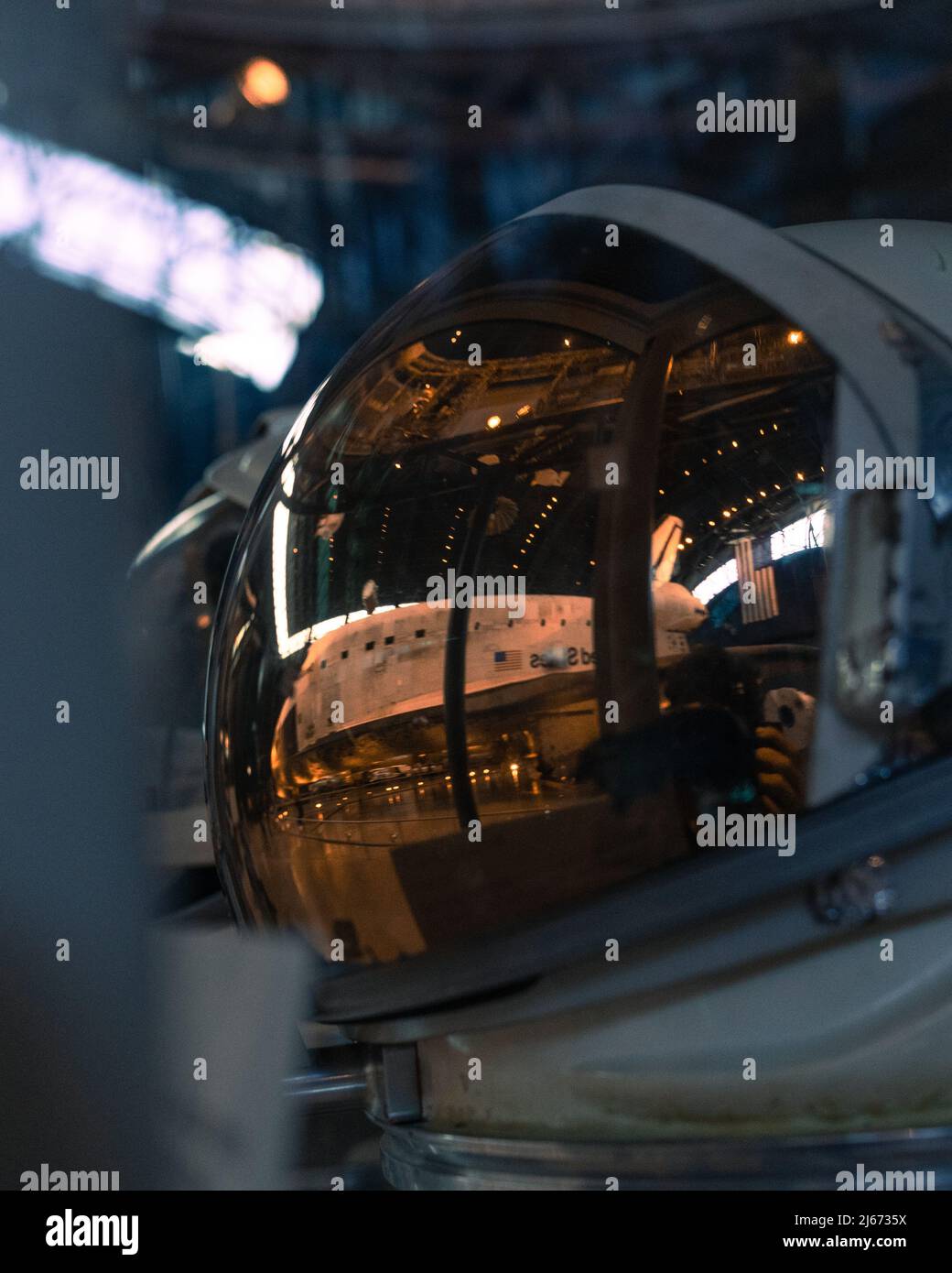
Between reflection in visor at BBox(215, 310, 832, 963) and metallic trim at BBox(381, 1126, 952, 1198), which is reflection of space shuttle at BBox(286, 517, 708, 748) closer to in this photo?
reflection in visor at BBox(215, 310, 832, 963)

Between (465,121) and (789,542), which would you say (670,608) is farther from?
(465,121)

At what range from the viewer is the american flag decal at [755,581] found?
696 millimetres

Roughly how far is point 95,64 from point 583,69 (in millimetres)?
6603

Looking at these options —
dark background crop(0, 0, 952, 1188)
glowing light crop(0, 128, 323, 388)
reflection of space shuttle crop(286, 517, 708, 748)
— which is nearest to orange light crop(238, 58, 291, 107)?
dark background crop(0, 0, 952, 1188)

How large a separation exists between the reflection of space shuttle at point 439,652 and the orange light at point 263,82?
658 cm

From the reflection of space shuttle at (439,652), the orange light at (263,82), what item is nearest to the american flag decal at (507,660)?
the reflection of space shuttle at (439,652)

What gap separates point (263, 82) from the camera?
6738mm

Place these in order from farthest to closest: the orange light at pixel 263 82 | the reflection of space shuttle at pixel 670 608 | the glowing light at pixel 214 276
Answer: the orange light at pixel 263 82 < the glowing light at pixel 214 276 < the reflection of space shuttle at pixel 670 608

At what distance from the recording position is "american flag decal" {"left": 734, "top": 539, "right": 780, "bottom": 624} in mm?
696

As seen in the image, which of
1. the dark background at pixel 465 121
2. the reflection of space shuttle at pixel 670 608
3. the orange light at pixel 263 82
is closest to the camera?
the reflection of space shuttle at pixel 670 608

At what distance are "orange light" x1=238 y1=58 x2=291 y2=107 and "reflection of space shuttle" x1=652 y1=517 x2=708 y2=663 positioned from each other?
6.66 m

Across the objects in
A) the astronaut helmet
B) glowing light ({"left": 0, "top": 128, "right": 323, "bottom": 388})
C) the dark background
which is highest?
the dark background

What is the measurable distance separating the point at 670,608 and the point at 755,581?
47 millimetres

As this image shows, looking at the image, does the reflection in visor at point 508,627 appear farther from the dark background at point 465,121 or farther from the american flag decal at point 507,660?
the dark background at point 465,121
